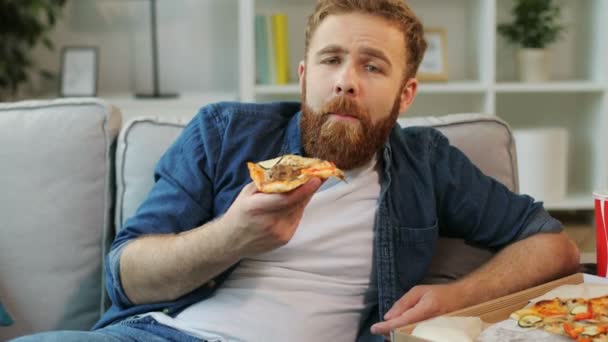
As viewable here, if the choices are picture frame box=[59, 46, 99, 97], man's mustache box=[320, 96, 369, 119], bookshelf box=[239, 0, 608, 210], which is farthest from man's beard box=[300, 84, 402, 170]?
picture frame box=[59, 46, 99, 97]

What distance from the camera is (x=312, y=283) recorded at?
1388 millimetres

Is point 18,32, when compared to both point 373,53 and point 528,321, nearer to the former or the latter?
point 373,53

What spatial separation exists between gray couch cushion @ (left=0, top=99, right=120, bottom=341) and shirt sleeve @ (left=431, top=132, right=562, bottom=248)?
66 centimetres

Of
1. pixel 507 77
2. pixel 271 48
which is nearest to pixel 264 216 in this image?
pixel 271 48

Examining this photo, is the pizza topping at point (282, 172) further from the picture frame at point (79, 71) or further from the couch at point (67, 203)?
the picture frame at point (79, 71)

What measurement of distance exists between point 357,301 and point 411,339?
48cm

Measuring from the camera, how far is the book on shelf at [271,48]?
328 centimetres

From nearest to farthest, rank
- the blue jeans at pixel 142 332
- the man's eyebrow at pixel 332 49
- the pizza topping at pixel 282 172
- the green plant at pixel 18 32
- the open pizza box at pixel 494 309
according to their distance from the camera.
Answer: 1. the open pizza box at pixel 494 309
2. the pizza topping at pixel 282 172
3. the blue jeans at pixel 142 332
4. the man's eyebrow at pixel 332 49
5. the green plant at pixel 18 32

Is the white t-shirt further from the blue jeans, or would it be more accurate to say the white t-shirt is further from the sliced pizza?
the sliced pizza

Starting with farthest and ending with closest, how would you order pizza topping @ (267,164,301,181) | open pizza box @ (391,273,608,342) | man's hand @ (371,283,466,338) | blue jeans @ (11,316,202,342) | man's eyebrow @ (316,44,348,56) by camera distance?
man's eyebrow @ (316,44,348,56) < blue jeans @ (11,316,202,342) < man's hand @ (371,283,466,338) < pizza topping @ (267,164,301,181) < open pizza box @ (391,273,608,342)

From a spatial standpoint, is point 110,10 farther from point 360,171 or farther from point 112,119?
point 360,171

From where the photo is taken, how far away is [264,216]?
3.58ft

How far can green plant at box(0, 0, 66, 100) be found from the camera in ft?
10.5

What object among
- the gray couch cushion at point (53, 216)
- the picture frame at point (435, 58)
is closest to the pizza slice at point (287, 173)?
the gray couch cushion at point (53, 216)
